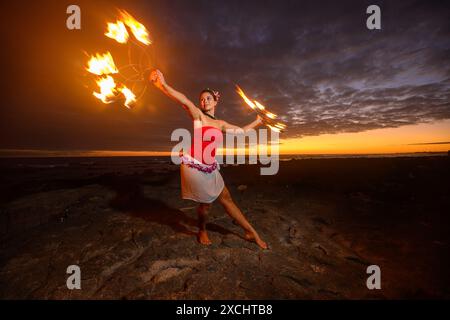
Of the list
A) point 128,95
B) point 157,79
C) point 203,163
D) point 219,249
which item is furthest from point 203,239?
point 128,95

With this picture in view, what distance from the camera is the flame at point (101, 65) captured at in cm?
403

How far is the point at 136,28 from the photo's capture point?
3953 millimetres

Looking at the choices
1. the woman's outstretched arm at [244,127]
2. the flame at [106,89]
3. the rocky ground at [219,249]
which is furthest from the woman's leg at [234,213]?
the flame at [106,89]

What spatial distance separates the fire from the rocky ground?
2.37 m

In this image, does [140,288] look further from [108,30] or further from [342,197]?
[342,197]

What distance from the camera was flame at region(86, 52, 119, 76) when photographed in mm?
4032

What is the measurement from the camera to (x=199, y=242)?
4223 millimetres

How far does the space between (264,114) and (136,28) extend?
289 cm

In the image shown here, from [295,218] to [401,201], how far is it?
436 cm

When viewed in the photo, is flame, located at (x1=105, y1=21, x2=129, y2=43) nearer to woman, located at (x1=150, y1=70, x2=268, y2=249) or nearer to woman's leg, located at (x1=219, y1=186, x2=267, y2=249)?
woman, located at (x1=150, y1=70, x2=268, y2=249)

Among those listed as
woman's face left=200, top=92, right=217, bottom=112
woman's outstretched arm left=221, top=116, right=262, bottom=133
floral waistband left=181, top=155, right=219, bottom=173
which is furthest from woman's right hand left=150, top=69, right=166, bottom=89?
woman's outstretched arm left=221, top=116, right=262, bottom=133

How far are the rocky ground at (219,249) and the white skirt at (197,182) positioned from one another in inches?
41.0
